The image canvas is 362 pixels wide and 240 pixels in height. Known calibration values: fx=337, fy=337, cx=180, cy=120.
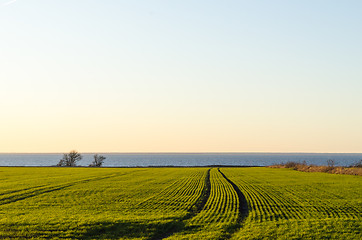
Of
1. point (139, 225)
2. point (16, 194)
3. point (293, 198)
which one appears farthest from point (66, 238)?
point (293, 198)

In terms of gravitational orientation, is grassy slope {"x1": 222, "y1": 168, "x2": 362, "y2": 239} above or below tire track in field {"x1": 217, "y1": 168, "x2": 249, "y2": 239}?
below

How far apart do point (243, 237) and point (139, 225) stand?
7304 mm

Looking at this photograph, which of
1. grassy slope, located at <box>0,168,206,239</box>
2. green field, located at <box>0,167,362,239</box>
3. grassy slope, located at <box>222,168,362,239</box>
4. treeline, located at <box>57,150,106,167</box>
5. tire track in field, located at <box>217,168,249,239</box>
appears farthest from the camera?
treeline, located at <box>57,150,106,167</box>

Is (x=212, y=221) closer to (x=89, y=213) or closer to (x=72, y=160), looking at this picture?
(x=89, y=213)

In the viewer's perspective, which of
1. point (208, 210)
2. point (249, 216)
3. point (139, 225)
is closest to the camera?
point (139, 225)

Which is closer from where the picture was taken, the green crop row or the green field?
the green crop row

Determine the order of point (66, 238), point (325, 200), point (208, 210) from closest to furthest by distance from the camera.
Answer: point (66, 238) → point (208, 210) → point (325, 200)

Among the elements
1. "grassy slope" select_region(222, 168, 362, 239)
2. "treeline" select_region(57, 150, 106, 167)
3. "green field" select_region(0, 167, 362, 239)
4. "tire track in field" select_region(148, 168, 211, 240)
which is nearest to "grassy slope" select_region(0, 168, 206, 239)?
"green field" select_region(0, 167, 362, 239)

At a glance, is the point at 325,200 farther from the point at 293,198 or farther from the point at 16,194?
the point at 16,194

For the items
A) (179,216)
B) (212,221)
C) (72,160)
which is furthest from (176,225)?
(72,160)

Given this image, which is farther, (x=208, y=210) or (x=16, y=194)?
(x=16, y=194)

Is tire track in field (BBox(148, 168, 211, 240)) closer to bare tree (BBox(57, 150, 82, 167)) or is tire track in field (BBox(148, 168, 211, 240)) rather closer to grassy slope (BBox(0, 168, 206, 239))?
grassy slope (BBox(0, 168, 206, 239))

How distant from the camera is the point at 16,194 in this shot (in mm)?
38812

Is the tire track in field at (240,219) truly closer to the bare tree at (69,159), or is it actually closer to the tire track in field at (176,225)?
the tire track in field at (176,225)
